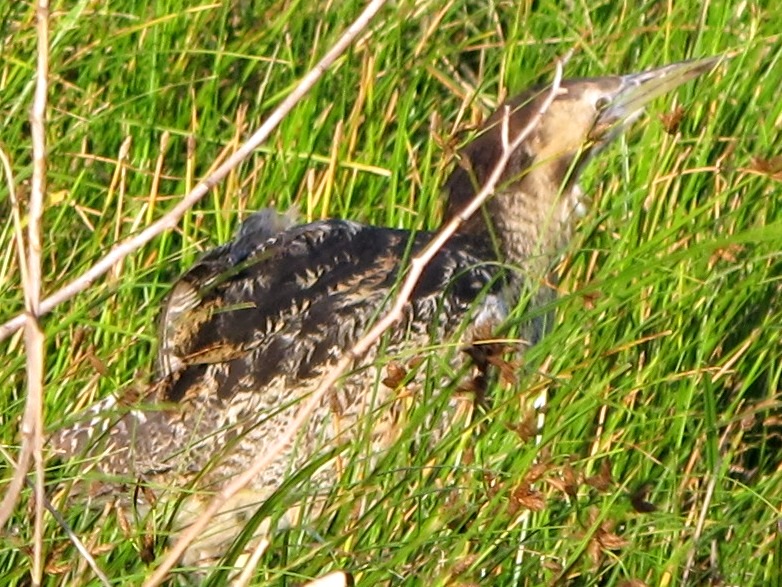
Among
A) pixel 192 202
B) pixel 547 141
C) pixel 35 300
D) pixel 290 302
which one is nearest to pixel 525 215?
pixel 547 141

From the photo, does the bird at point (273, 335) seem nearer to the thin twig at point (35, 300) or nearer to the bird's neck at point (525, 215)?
the bird's neck at point (525, 215)

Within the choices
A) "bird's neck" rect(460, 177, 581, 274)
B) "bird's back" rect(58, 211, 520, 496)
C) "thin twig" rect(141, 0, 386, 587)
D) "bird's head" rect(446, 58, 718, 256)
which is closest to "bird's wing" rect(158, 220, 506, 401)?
"bird's back" rect(58, 211, 520, 496)

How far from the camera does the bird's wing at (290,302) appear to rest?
385cm

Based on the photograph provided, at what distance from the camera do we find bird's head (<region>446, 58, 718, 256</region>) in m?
4.46

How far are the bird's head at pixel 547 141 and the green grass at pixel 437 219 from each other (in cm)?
9

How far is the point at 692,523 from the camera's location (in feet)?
10.8

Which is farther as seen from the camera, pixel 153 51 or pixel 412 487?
pixel 153 51

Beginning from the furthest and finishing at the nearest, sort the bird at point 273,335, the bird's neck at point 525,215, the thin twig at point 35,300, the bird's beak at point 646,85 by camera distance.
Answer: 1. the bird's neck at point 525,215
2. the bird's beak at point 646,85
3. the bird at point 273,335
4. the thin twig at point 35,300

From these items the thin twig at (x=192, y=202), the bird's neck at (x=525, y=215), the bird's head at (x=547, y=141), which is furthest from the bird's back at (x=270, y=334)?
the thin twig at (x=192, y=202)

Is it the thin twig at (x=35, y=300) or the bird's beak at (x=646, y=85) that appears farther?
the bird's beak at (x=646, y=85)

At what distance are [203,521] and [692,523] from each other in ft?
4.49

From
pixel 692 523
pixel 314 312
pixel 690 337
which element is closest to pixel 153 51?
pixel 314 312

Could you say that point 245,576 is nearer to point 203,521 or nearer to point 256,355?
point 203,521

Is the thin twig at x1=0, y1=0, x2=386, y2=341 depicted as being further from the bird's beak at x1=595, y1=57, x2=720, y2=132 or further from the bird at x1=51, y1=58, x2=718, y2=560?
the bird's beak at x1=595, y1=57, x2=720, y2=132
